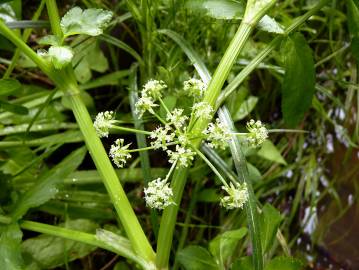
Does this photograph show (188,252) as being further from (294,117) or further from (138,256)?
(294,117)

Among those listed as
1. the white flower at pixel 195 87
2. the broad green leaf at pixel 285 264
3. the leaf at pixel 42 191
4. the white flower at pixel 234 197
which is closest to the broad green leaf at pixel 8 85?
the leaf at pixel 42 191

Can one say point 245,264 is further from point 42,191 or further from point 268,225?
point 42,191

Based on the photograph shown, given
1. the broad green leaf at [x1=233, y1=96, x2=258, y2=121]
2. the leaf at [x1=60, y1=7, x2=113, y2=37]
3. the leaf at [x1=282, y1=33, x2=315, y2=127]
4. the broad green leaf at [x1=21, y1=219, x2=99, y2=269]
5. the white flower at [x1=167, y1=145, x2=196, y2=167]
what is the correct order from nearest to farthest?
the white flower at [x1=167, y1=145, x2=196, y2=167] → the leaf at [x1=60, y1=7, x2=113, y2=37] → the leaf at [x1=282, y1=33, x2=315, y2=127] → the broad green leaf at [x1=21, y1=219, x2=99, y2=269] → the broad green leaf at [x1=233, y1=96, x2=258, y2=121]

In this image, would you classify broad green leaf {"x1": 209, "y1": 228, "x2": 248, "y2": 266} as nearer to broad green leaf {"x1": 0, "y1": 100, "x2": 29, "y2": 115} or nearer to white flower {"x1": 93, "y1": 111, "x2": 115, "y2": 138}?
white flower {"x1": 93, "y1": 111, "x2": 115, "y2": 138}

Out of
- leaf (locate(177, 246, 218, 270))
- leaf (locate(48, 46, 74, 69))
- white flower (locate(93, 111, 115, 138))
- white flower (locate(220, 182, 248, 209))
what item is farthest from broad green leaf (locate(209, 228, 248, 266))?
leaf (locate(48, 46, 74, 69))

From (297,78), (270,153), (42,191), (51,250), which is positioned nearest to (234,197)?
(297,78)

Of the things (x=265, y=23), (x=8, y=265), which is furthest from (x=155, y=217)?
(x=265, y=23)
